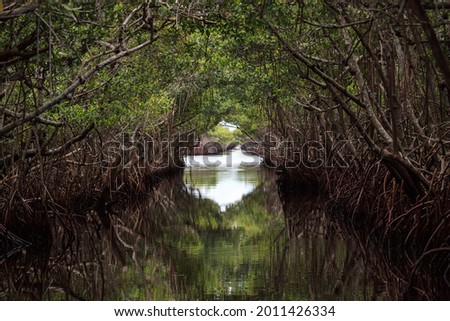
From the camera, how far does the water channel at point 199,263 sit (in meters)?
5.85

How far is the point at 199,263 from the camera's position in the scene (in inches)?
284

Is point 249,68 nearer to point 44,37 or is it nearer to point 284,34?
point 284,34

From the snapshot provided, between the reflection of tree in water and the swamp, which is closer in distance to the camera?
the reflection of tree in water

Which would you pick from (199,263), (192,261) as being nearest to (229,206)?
(192,261)

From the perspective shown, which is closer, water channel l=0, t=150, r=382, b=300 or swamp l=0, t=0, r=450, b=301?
water channel l=0, t=150, r=382, b=300

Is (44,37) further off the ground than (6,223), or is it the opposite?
(44,37)

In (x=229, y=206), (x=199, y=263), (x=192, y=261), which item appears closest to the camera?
(x=199, y=263)

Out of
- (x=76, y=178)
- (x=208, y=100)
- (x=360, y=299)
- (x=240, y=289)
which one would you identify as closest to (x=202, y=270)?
(x=240, y=289)

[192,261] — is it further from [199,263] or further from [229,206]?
[229,206]

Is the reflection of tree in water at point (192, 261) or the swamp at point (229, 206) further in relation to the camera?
the swamp at point (229, 206)

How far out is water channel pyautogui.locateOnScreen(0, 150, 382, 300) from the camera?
585cm

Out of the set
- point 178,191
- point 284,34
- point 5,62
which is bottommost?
point 178,191

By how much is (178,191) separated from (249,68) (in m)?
7.11

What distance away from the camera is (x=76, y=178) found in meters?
11.4
